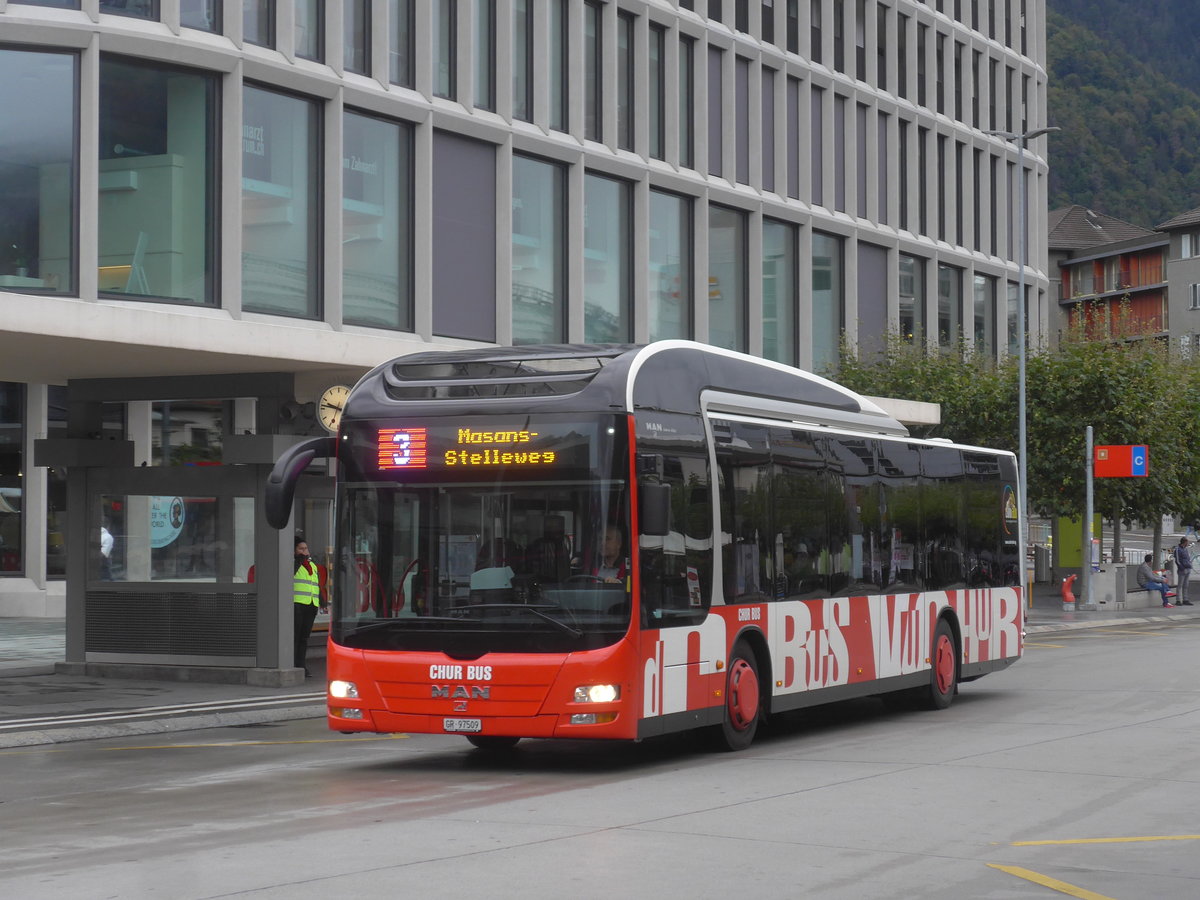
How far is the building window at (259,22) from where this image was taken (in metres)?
24.8

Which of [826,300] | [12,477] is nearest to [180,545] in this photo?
[12,477]

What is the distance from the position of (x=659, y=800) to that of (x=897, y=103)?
35498 mm

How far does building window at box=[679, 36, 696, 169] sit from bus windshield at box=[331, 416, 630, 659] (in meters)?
23.7

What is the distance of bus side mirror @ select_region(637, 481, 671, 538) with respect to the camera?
12.5 metres

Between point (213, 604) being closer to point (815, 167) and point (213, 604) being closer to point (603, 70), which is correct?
point (603, 70)

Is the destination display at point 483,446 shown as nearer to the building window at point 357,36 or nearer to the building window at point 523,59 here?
the building window at point 357,36

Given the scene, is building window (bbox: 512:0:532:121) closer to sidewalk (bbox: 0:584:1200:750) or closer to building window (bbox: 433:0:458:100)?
building window (bbox: 433:0:458:100)

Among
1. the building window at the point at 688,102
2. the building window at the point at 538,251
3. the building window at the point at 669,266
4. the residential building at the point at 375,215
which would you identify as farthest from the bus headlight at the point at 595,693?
the building window at the point at 688,102

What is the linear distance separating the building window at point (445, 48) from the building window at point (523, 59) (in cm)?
165

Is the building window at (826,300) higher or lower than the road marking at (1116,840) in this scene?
higher

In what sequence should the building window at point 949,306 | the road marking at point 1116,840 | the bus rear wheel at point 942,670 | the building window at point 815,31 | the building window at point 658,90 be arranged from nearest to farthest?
the road marking at point 1116,840 → the bus rear wheel at point 942,670 → the building window at point 658,90 → the building window at point 815,31 → the building window at point 949,306

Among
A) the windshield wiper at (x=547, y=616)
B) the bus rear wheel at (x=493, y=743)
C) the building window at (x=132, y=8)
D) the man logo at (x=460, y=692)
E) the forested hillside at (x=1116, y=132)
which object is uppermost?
the forested hillside at (x=1116, y=132)

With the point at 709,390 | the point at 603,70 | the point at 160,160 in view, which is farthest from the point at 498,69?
the point at 709,390

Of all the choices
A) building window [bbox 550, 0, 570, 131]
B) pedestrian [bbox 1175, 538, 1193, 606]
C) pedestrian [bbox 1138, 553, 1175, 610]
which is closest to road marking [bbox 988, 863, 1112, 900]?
building window [bbox 550, 0, 570, 131]
